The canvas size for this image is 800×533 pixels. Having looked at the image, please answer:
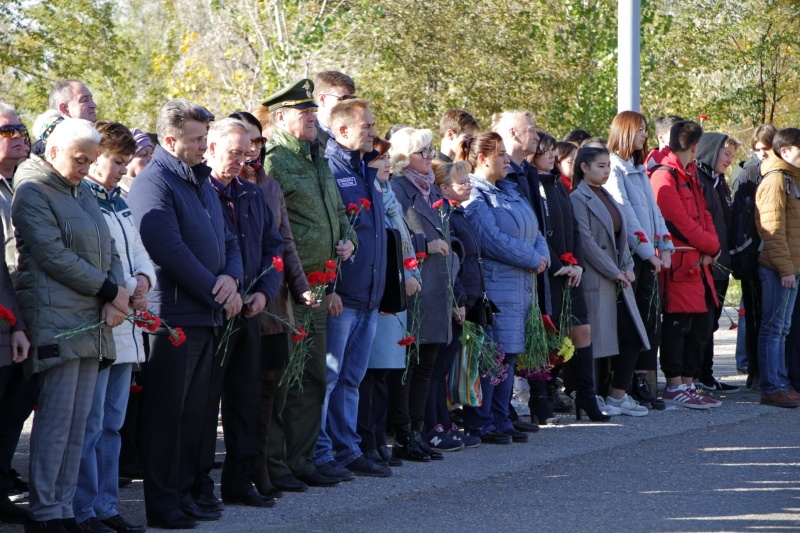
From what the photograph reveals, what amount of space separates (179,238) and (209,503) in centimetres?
146

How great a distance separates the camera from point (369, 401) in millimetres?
8148

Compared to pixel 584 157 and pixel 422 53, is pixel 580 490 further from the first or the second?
pixel 422 53

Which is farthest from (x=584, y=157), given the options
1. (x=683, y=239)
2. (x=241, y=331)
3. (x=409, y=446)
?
(x=241, y=331)

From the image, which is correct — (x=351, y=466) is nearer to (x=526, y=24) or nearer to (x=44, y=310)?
(x=44, y=310)

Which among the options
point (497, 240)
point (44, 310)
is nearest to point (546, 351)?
point (497, 240)

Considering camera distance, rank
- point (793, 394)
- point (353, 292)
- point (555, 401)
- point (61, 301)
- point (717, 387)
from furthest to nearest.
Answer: point (717, 387)
point (793, 394)
point (555, 401)
point (353, 292)
point (61, 301)

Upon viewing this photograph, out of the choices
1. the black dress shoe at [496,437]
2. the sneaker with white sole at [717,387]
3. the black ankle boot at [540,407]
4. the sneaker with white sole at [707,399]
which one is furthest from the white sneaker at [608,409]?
the sneaker with white sole at [717,387]

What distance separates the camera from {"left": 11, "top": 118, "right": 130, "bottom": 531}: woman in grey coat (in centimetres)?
577

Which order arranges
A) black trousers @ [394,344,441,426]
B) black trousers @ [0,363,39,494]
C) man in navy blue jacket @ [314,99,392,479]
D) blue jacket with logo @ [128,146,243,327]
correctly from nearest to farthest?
blue jacket with logo @ [128,146,243,327], black trousers @ [0,363,39,494], man in navy blue jacket @ [314,99,392,479], black trousers @ [394,344,441,426]

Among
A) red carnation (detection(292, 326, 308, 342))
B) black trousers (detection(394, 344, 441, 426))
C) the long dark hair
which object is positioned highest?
the long dark hair

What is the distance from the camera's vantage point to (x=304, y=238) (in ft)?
24.8

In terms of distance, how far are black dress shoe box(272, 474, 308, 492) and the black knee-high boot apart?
11.0 ft

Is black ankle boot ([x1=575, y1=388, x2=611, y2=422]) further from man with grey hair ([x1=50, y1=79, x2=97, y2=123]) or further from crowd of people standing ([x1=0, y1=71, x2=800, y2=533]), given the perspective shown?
man with grey hair ([x1=50, y1=79, x2=97, y2=123])

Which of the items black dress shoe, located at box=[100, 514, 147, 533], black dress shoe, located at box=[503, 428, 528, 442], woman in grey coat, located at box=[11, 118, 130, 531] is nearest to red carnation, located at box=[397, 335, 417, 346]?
black dress shoe, located at box=[503, 428, 528, 442]
